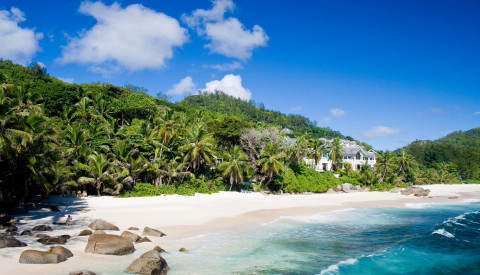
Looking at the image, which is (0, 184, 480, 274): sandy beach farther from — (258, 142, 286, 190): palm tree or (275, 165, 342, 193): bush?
(258, 142, 286, 190): palm tree

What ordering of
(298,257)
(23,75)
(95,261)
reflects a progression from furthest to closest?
(23,75) < (298,257) < (95,261)

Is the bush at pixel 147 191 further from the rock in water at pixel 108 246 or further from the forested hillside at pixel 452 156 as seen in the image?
the forested hillside at pixel 452 156

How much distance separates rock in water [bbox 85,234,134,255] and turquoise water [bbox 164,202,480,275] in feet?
6.37

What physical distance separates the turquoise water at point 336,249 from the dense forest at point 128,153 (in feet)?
33.8

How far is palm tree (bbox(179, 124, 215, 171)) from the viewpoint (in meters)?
33.6

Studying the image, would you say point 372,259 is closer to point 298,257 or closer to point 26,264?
point 298,257

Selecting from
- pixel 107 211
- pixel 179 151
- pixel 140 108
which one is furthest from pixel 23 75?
pixel 107 211

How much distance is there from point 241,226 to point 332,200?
805 inches

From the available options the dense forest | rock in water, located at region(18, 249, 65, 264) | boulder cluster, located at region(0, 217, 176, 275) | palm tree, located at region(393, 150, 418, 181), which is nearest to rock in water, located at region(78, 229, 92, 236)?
boulder cluster, located at region(0, 217, 176, 275)

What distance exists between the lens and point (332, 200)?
3875 centimetres

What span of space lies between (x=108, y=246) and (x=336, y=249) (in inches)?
467

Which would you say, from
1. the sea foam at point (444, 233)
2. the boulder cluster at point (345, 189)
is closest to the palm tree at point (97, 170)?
the sea foam at point (444, 233)

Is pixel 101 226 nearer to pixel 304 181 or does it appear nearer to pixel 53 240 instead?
pixel 53 240

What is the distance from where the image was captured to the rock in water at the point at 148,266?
1151 cm
